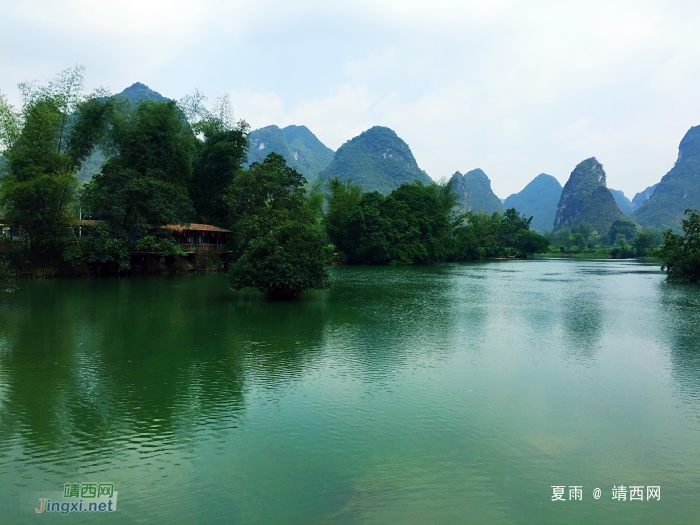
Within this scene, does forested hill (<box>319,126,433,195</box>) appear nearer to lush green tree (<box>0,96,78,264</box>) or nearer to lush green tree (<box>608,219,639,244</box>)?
lush green tree (<box>608,219,639,244</box>)

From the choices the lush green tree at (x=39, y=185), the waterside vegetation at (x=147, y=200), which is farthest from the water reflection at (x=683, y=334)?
the lush green tree at (x=39, y=185)

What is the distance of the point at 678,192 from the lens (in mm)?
121188

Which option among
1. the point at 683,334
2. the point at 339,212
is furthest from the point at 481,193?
the point at 683,334

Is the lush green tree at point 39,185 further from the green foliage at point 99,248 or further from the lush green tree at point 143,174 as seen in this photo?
the lush green tree at point 143,174

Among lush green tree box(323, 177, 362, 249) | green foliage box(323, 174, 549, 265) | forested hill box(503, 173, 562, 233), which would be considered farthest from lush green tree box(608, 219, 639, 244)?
forested hill box(503, 173, 562, 233)

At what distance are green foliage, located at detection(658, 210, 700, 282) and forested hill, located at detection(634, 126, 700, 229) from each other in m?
95.5

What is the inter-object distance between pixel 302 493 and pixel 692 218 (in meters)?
31.4

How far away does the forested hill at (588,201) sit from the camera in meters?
115

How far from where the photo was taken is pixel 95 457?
18.2 ft

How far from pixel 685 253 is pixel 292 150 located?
117 metres

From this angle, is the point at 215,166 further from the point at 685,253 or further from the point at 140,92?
the point at 140,92

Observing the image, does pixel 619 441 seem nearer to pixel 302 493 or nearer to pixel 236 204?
pixel 302 493

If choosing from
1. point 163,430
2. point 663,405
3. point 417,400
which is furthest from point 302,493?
point 663,405

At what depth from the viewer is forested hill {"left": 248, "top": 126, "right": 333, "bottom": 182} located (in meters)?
126
